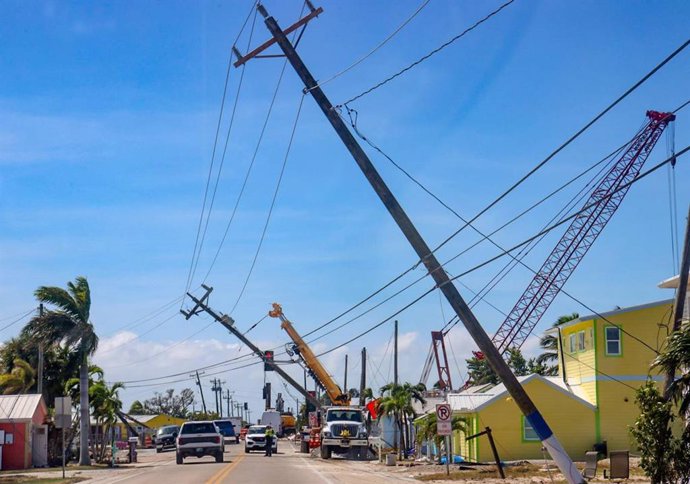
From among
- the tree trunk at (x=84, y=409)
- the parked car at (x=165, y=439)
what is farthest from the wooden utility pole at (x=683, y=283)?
the parked car at (x=165, y=439)

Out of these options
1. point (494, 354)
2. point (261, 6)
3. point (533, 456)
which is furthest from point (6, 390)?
point (494, 354)

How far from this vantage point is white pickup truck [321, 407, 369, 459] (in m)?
48.4

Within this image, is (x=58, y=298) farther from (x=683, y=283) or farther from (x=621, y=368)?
(x=683, y=283)

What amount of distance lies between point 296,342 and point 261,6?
Answer: 36348 mm

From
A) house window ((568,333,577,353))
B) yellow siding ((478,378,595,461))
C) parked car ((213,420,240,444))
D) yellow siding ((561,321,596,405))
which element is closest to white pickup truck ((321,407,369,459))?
yellow siding ((478,378,595,461))

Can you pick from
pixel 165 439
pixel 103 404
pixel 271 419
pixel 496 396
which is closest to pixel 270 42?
pixel 496 396

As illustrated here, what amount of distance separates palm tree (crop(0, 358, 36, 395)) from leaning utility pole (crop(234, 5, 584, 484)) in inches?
1316

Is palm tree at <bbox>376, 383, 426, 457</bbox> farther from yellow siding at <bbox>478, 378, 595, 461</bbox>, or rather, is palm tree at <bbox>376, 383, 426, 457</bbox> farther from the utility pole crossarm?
the utility pole crossarm

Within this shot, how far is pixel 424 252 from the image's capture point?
23.1 metres

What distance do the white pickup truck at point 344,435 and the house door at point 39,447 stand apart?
14.1 m

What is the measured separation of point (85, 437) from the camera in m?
44.2

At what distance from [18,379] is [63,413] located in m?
19.7

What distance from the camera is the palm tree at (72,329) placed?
44188 millimetres

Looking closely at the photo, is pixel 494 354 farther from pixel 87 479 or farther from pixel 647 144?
pixel 647 144
